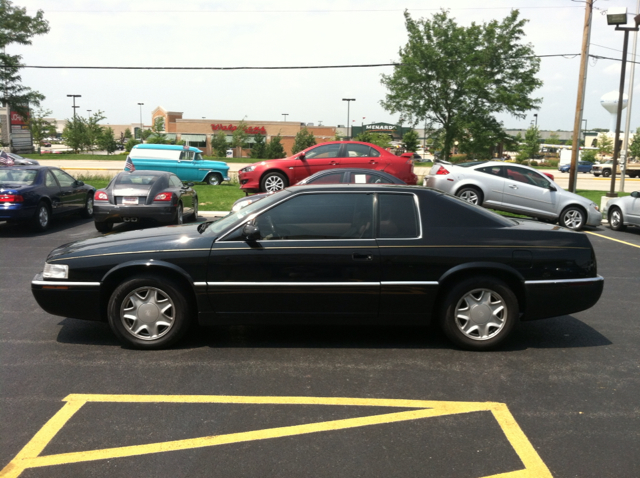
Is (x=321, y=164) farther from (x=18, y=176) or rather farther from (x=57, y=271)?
(x=57, y=271)

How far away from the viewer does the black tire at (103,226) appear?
1240cm

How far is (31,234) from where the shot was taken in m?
12.2

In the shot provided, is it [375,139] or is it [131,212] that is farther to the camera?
[375,139]

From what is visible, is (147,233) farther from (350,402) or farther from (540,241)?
(540,241)

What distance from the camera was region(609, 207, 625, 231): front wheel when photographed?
584 inches

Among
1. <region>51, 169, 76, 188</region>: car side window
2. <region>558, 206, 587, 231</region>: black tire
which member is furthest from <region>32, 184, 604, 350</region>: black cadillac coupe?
<region>558, 206, 587, 231</region>: black tire

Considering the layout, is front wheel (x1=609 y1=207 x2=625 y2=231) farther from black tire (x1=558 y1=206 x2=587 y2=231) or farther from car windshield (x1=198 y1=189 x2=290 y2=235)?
car windshield (x1=198 y1=189 x2=290 y2=235)

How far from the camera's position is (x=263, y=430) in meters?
3.74

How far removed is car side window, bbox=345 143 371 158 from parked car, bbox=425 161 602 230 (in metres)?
2.38

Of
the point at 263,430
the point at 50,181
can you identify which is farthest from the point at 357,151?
the point at 263,430

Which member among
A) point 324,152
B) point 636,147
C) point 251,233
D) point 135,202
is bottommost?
point 135,202

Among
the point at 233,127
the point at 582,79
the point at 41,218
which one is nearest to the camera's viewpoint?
the point at 41,218

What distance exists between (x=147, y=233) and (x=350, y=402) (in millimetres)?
2702

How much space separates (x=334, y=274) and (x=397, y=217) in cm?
80
